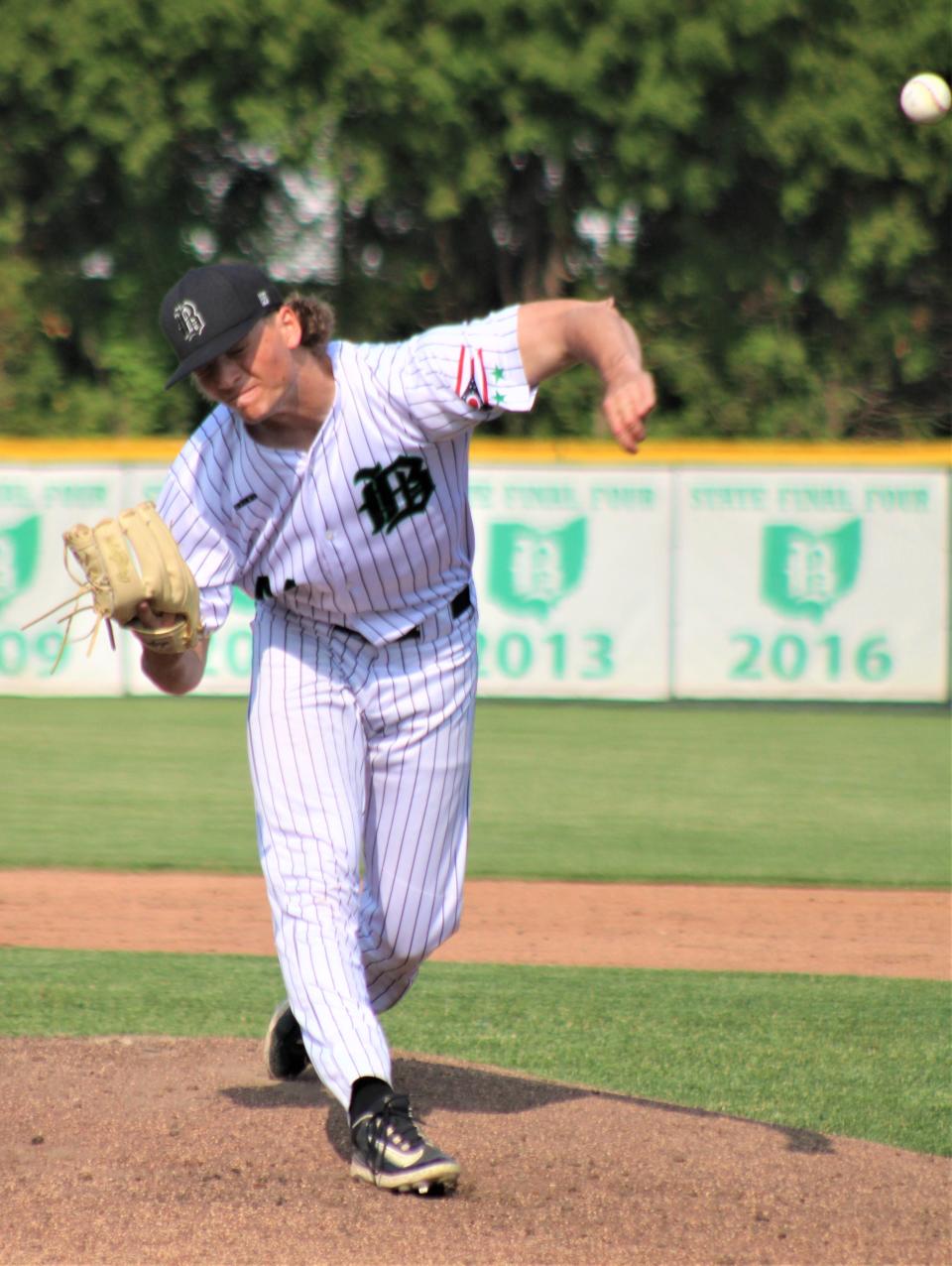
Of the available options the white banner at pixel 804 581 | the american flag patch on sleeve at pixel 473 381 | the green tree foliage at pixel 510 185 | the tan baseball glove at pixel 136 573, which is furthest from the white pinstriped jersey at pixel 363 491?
the green tree foliage at pixel 510 185

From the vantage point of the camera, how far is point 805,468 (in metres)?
12.9

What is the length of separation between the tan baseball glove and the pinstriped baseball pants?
0.70 feet

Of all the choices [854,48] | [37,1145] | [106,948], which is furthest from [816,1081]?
[854,48]

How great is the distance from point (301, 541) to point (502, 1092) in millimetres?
1389

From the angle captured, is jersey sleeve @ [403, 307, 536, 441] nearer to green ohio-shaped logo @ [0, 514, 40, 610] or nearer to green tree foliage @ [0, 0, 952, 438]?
green ohio-shaped logo @ [0, 514, 40, 610]

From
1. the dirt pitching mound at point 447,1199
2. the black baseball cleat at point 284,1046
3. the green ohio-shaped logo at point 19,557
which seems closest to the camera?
the dirt pitching mound at point 447,1199

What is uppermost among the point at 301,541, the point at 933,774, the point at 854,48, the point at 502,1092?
the point at 854,48

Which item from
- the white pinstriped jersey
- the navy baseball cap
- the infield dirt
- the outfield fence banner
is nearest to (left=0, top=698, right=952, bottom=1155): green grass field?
the outfield fence banner

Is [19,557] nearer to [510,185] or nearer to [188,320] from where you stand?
[188,320]

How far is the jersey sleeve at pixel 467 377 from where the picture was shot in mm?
3219

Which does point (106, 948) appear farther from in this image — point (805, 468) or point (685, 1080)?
point (805, 468)

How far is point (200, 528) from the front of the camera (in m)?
3.50

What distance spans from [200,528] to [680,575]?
961cm

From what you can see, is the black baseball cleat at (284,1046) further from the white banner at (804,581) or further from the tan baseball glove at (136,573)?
the white banner at (804,581)
